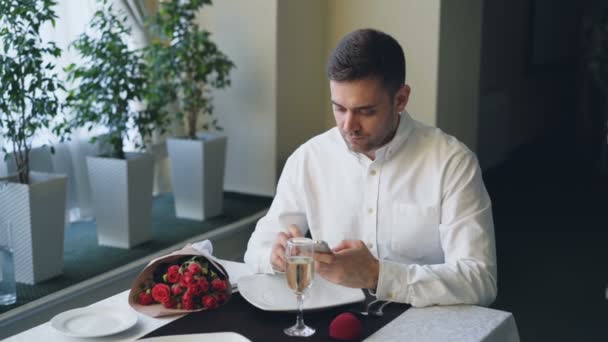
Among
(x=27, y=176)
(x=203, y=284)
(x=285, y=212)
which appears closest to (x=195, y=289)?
(x=203, y=284)

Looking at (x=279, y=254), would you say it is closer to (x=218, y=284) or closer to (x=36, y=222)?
(x=218, y=284)

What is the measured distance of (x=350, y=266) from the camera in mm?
1607

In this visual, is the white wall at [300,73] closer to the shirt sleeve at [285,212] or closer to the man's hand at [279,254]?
the shirt sleeve at [285,212]

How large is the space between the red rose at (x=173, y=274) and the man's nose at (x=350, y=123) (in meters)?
0.54

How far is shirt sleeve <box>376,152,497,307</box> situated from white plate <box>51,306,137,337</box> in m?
0.52

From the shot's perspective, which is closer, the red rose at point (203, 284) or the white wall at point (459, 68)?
the red rose at point (203, 284)

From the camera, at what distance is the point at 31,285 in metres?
2.71

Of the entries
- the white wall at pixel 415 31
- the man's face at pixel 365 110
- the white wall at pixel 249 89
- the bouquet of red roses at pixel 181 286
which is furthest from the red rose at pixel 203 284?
the white wall at pixel 415 31

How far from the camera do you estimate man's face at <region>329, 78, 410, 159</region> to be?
5.84 ft

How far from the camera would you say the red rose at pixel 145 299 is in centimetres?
157

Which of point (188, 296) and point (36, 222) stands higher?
point (188, 296)

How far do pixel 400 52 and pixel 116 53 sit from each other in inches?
62.0

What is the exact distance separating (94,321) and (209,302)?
0.75ft

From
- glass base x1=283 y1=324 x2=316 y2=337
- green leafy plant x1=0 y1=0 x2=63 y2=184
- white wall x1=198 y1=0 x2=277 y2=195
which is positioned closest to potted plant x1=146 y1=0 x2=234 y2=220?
white wall x1=198 y1=0 x2=277 y2=195
